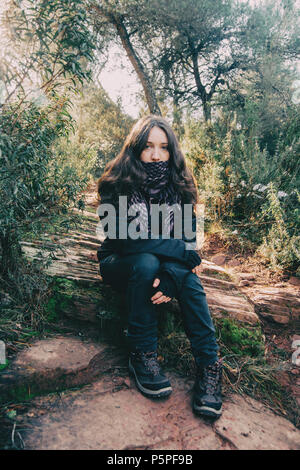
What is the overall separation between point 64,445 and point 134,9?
745 cm

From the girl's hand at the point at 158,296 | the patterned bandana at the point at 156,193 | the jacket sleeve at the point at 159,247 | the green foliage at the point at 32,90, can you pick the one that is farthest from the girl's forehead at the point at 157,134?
the girl's hand at the point at 158,296

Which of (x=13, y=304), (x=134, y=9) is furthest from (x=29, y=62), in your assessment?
(x=134, y=9)

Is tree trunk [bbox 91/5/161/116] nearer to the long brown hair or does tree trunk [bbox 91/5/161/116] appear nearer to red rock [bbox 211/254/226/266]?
red rock [bbox 211/254/226/266]

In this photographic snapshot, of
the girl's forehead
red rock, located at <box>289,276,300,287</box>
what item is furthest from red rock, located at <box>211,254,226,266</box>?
the girl's forehead

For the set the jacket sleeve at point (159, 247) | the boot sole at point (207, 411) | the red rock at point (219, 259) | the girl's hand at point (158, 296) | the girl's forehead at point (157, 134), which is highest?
the girl's forehead at point (157, 134)

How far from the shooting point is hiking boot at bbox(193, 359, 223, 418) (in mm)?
1602

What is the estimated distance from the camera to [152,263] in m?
1.88

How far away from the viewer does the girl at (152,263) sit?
1.78m

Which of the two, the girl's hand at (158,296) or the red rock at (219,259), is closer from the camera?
the girl's hand at (158,296)

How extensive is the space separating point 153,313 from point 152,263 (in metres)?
0.31

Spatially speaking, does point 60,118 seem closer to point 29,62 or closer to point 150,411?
point 29,62

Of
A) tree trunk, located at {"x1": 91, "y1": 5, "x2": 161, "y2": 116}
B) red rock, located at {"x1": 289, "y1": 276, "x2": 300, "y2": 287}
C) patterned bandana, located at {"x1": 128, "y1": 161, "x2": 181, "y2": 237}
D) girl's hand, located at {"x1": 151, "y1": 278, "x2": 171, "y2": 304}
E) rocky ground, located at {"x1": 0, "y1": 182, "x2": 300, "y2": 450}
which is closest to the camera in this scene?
rocky ground, located at {"x1": 0, "y1": 182, "x2": 300, "y2": 450}

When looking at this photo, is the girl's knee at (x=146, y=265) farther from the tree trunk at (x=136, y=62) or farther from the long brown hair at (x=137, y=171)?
the tree trunk at (x=136, y=62)

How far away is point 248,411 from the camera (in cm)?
171
